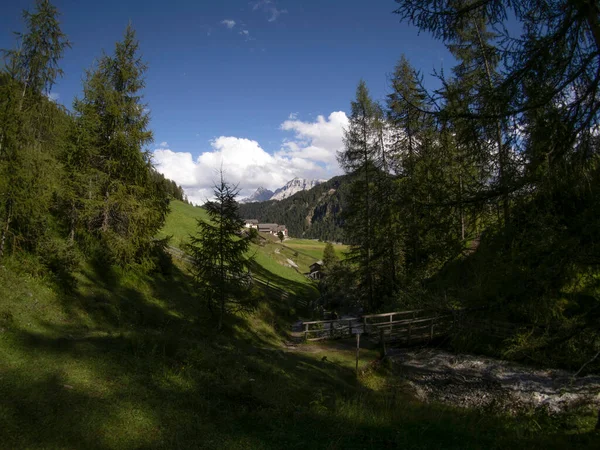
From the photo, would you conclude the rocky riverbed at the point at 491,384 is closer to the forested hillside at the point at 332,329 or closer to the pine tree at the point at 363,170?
the forested hillside at the point at 332,329

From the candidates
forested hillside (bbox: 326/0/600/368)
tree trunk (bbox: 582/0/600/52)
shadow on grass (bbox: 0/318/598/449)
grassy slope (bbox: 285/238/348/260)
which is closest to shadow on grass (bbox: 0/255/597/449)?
shadow on grass (bbox: 0/318/598/449)

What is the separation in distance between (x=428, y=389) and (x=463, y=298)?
9876mm

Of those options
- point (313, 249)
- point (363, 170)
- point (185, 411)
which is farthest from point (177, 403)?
point (313, 249)

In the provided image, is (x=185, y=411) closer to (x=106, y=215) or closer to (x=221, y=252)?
(x=221, y=252)

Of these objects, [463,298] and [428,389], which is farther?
[428,389]

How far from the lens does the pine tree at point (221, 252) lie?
58.7ft

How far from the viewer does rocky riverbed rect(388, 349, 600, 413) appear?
11.3 metres

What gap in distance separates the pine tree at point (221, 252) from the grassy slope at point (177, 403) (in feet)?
18.3

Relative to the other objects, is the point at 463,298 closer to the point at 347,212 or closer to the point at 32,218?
the point at 32,218

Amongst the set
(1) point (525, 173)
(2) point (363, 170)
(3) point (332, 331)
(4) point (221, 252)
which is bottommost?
(3) point (332, 331)

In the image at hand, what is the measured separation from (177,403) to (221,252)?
10749 millimetres

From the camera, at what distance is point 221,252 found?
17750 mm

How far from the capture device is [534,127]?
5383 mm

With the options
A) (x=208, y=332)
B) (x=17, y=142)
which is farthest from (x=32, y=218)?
(x=208, y=332)
